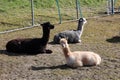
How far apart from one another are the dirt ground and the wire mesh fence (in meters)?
2.61

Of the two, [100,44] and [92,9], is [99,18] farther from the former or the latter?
[100,44]

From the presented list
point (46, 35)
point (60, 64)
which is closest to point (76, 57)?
point (60, 64)

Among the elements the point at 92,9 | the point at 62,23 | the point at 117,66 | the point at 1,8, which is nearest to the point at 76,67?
the point at 117,66

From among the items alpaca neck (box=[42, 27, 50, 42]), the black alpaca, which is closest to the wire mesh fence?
the black alpaca

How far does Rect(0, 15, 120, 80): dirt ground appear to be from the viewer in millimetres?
8164

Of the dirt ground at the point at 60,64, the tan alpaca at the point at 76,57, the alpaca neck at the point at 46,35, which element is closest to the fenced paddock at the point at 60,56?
the dirt ground at the point at 60,64

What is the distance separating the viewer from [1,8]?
18.6 m

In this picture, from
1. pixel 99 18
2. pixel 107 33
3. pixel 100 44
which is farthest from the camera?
pixel 99 18

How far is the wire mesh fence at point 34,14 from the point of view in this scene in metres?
15.3

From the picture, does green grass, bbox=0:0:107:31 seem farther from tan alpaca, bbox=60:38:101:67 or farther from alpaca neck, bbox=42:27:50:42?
tan alpaca, bbox=60:38:101:67

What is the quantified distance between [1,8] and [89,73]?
11.1m

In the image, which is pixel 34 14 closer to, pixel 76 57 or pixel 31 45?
pixel 31 45

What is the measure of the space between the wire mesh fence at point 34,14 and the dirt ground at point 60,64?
8.55 ft

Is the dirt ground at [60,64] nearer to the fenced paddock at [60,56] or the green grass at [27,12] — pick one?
the fenced paddock at [60,56]
